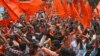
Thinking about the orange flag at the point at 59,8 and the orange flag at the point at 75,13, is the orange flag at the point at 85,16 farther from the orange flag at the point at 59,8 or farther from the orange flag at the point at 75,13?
the orange flag at the point at 59,8

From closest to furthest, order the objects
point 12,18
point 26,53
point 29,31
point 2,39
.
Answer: point 26,53, point 2,39, point 29,31, point 12,18

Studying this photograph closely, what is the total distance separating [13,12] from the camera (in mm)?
11672

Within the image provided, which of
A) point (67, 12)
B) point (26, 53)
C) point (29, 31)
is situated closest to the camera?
point (26, 53)

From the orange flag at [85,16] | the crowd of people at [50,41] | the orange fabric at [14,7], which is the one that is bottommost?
the orange fabric at [14,7]

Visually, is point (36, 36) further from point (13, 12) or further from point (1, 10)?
point (1, 10)

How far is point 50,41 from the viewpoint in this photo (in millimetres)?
8453

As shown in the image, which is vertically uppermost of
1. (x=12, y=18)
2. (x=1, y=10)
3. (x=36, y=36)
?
(x=36, y=36)

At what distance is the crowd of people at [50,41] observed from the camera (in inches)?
311

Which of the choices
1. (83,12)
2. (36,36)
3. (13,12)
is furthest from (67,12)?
(36,36)

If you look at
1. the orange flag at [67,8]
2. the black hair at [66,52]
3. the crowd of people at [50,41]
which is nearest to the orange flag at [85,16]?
the orange flag at [67,8]

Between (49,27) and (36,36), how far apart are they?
2.07 feet

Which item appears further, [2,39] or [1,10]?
[1,10]

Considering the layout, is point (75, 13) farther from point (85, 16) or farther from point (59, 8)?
point (59, 8)

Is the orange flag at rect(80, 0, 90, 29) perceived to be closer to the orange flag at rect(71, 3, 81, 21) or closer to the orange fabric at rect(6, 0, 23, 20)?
the orange flag at rect(71, 3, 81, 21)
